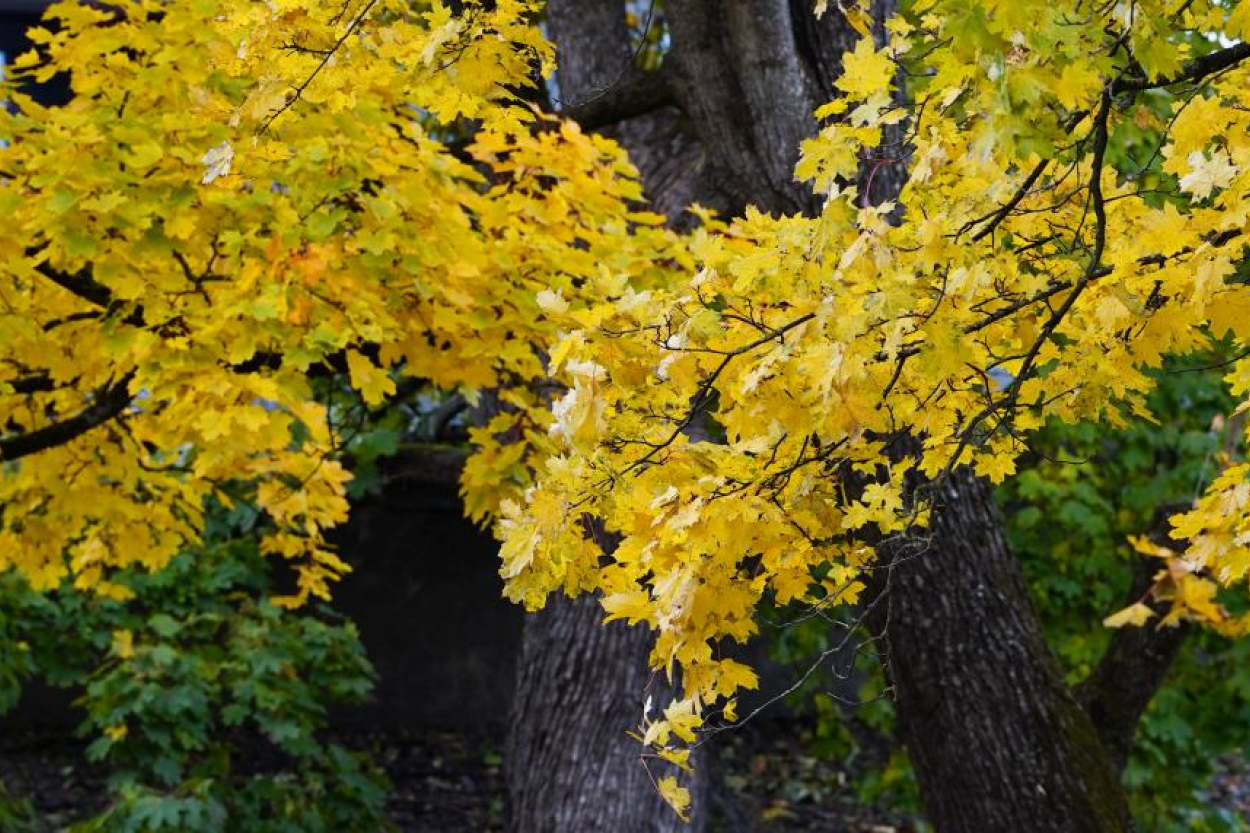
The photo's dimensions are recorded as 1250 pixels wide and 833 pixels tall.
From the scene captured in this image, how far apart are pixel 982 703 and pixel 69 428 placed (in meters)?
3.19

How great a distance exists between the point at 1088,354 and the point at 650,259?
2.12 m

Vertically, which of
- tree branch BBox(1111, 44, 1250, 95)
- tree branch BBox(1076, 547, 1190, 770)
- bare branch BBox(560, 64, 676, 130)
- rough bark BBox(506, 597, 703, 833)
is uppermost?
bare branch BBox(560, 64, 676, 130)

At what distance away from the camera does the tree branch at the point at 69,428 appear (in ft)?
17.4

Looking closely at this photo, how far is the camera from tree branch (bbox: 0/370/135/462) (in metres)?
5.32

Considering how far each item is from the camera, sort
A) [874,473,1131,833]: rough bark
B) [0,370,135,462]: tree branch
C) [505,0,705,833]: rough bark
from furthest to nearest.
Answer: [505,0,705,833]: rough bark → [0,370,135,462]: tree branch → [874,473,1131,833]: rough bark

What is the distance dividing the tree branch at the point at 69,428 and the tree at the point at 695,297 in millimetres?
17

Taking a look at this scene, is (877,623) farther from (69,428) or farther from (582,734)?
Answer: (69,428)

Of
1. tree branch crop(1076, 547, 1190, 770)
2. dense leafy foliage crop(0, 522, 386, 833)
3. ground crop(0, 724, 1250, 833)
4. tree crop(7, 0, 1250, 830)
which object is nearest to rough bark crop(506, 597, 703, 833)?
tree crop(7, 0, 1250, 830)

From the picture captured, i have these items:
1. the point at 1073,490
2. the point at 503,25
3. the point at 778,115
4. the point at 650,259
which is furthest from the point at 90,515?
the point at 1073,490

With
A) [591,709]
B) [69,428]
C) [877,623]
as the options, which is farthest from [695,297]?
[591,709]

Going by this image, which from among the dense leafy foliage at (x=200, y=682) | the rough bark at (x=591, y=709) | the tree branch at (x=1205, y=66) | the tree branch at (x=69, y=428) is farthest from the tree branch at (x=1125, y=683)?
the dense leafy foliage at (x=200, y=682)

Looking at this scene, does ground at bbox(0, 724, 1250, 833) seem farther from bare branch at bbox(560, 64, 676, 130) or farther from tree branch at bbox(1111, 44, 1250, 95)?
tree branch at bbox(1111, 44, 1250, 95)

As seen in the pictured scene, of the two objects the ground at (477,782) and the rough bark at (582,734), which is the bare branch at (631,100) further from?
the ground at (477,782)

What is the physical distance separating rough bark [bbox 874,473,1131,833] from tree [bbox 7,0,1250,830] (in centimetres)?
1
